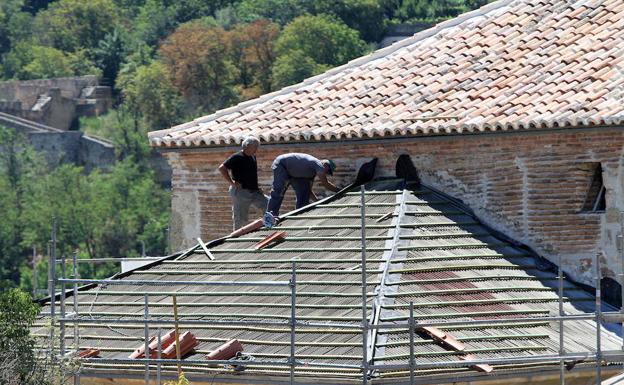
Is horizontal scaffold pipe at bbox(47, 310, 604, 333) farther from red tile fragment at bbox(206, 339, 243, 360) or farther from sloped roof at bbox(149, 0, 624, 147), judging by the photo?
sloped roof at bbox(149, 0, 624, 147)

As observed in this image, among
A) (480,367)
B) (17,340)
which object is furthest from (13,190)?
(17,340)

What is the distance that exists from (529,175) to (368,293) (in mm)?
3506

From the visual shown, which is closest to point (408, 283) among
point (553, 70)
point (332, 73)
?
point (553, 70)

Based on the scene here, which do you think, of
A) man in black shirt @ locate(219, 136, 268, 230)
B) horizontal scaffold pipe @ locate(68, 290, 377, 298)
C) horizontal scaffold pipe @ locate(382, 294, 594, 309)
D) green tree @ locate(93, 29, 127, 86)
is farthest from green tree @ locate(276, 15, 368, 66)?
horizontal scaffold pipe @ locate(382, 294, 594, 309)

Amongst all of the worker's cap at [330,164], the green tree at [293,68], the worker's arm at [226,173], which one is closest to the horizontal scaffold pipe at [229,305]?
the worker's arm at [226,173]

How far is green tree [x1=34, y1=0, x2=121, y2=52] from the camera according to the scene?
132m

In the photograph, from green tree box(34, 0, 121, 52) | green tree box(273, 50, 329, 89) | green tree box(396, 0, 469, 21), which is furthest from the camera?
green tree box(34, 0, 121, 52)

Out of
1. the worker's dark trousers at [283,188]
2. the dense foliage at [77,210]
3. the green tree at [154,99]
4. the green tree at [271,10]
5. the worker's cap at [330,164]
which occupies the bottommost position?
the dense foliage at [77,210]

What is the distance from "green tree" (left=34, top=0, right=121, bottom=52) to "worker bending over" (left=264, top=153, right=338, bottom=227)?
4056 inches

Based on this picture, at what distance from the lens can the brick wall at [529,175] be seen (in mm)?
26906

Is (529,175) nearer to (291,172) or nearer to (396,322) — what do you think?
(291,172)

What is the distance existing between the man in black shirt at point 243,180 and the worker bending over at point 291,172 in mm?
501

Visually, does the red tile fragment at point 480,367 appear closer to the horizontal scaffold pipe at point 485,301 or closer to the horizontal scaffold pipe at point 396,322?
the horizontal scaffold pipe at point 396,322

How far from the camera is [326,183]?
2788 centimetres
